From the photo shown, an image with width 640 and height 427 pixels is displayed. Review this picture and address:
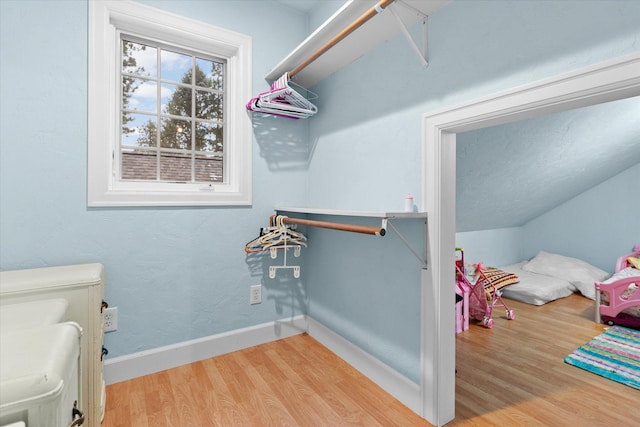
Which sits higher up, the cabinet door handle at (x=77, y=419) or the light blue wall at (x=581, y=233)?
the light blue wall at (x=581, y=233)

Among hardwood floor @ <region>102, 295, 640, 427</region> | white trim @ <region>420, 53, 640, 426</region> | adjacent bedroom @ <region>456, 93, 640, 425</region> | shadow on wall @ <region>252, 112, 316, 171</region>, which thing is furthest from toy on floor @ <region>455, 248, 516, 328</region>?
shadow on wall @ <region>252, 112, 316, 171</region>

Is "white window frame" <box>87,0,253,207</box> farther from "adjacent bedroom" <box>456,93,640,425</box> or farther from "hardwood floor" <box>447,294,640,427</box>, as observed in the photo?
"hardwood floor" <box>447,294,640,427</box>

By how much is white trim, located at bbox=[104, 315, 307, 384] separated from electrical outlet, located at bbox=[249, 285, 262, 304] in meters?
0.19

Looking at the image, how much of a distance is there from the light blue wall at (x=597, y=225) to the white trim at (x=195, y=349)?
4026 mm

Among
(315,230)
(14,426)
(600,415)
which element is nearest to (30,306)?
(14,426)

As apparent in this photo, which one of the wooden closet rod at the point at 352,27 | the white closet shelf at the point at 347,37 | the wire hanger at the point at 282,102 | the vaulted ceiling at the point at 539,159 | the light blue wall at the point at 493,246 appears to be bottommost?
the light blue wall at the point at 493,246

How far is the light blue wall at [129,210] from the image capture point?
1.57 meters

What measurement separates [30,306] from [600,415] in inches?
104

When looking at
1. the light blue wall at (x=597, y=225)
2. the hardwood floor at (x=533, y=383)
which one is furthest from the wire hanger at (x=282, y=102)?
the light blue wall at (x=597, y=225)

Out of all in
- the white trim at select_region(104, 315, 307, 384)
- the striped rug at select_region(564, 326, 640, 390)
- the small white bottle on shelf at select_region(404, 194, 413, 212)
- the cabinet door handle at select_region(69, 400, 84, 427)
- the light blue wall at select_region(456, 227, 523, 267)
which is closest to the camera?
the cabinet door handle at select_region(69, 400, 84, 427)

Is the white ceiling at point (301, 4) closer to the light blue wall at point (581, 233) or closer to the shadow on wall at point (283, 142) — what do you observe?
the shadow on wall at point (283, 142)

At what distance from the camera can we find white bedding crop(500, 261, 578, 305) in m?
3.35

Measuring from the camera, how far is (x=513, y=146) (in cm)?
251

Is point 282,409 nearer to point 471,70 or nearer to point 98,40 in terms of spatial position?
point 471,70
